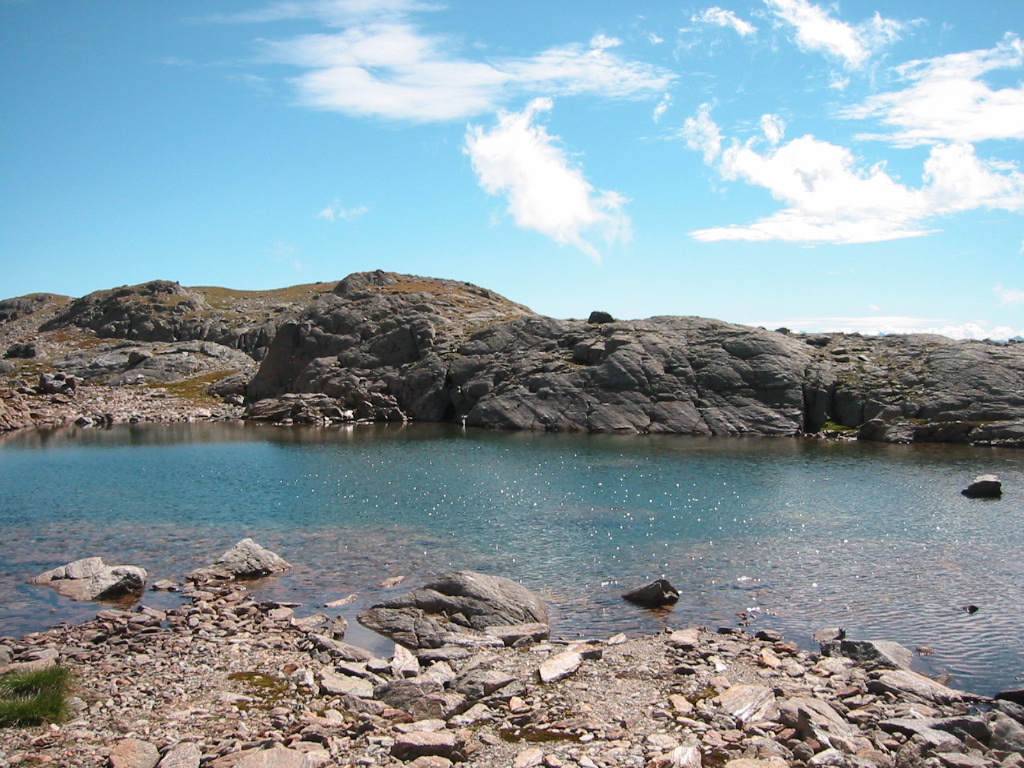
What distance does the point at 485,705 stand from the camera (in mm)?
20641

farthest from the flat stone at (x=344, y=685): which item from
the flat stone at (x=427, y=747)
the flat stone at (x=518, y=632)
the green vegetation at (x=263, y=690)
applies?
the flat stone at (x=518, y=632)

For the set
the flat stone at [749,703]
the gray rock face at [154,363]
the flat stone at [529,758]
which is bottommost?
the flat stone at [749,703]

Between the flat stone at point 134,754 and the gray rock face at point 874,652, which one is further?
the gray rock face at point 874,652

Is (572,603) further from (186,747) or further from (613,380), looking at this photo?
(613,380)

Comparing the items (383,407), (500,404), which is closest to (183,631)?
(500,404)

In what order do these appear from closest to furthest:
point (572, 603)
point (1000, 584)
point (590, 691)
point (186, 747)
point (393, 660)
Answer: point (186, 747), point (590, 691), point (393, 660), point (572, 603), point (1000, 584)

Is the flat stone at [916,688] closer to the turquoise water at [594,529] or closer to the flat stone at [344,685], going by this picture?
the turquoise water at [594,529]

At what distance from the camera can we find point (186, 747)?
1719 cm

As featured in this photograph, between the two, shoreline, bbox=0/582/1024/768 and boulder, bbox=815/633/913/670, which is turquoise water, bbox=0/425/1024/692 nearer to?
boulder, bbox=815/633/913/670

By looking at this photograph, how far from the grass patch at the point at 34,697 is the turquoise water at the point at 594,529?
373 inches

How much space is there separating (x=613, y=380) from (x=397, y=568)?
268ft

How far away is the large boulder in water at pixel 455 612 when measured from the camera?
27.9m

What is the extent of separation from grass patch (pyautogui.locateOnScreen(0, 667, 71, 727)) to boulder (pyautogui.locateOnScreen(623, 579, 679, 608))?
2124 cm

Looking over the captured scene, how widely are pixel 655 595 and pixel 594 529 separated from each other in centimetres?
1463
